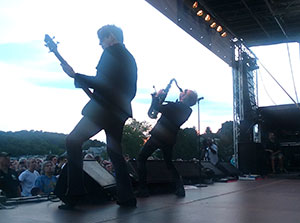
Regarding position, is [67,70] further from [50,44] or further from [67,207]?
[67,207]

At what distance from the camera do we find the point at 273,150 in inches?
486

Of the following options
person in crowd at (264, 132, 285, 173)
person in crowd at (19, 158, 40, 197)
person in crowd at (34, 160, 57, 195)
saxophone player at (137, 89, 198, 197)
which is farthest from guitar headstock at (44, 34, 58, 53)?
person in crowd at (264, 132, 285, 173)

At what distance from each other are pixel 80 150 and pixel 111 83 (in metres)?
0.65

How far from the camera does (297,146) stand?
1280cm

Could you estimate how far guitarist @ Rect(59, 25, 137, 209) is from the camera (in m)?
3.14

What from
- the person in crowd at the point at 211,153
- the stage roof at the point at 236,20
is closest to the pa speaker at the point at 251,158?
the person in crowd at the point at 211,153

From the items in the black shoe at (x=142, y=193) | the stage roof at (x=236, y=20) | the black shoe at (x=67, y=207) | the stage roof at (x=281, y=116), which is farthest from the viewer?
the stage roof at (x=281, y=116)

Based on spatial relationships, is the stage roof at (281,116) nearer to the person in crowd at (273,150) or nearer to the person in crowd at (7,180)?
the person in crowd at (273,150)

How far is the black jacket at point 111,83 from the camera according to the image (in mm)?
3176

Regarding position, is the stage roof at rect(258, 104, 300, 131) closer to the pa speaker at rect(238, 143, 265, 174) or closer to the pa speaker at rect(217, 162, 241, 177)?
the pa speaker at rect(238, 143, 265, 174)

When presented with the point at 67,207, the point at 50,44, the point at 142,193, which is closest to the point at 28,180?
the point at 142,193

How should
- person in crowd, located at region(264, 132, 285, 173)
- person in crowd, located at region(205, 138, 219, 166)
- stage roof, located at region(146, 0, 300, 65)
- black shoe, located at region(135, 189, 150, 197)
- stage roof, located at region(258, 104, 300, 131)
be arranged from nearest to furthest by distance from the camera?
black shoe, located at region(135, 189, 150, 197) → stage roof, located at region(146, 0, 300, 65) → person in crowd, located at region(205, 138, 219, 166) → person in crowd, located at region(264, 132, 285, 173) → stage roof, located at region(258, 104, 300, 131)

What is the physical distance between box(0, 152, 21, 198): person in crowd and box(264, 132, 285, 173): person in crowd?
8320mm

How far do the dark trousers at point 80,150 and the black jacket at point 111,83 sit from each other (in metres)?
0.10
